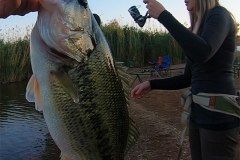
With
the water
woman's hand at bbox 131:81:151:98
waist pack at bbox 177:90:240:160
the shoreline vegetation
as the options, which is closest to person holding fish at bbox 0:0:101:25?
woman's hand at bbox 131:81:151:98

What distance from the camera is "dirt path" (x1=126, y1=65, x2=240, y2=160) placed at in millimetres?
6613

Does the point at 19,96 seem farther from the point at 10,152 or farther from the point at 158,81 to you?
the point at 158,81

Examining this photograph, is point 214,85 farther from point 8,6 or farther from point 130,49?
point 130,49

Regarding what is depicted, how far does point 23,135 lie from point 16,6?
7682 mm

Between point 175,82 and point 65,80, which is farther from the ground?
point 65,80

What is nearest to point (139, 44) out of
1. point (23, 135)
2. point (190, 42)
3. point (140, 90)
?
point (23, 135)

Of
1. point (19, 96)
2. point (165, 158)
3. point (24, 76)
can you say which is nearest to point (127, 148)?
point (165, 158)

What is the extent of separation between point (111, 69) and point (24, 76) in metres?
17.1

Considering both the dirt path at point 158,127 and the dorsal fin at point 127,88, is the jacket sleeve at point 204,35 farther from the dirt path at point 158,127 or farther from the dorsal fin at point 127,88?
the dirt path at point 158,127

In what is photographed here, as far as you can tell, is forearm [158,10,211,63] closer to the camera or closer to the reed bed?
the camera

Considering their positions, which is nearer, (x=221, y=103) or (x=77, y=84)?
(x=77, y=84)

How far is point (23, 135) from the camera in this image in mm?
8836

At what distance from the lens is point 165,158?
6.32m

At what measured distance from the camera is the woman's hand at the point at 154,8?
2451 millimetres
